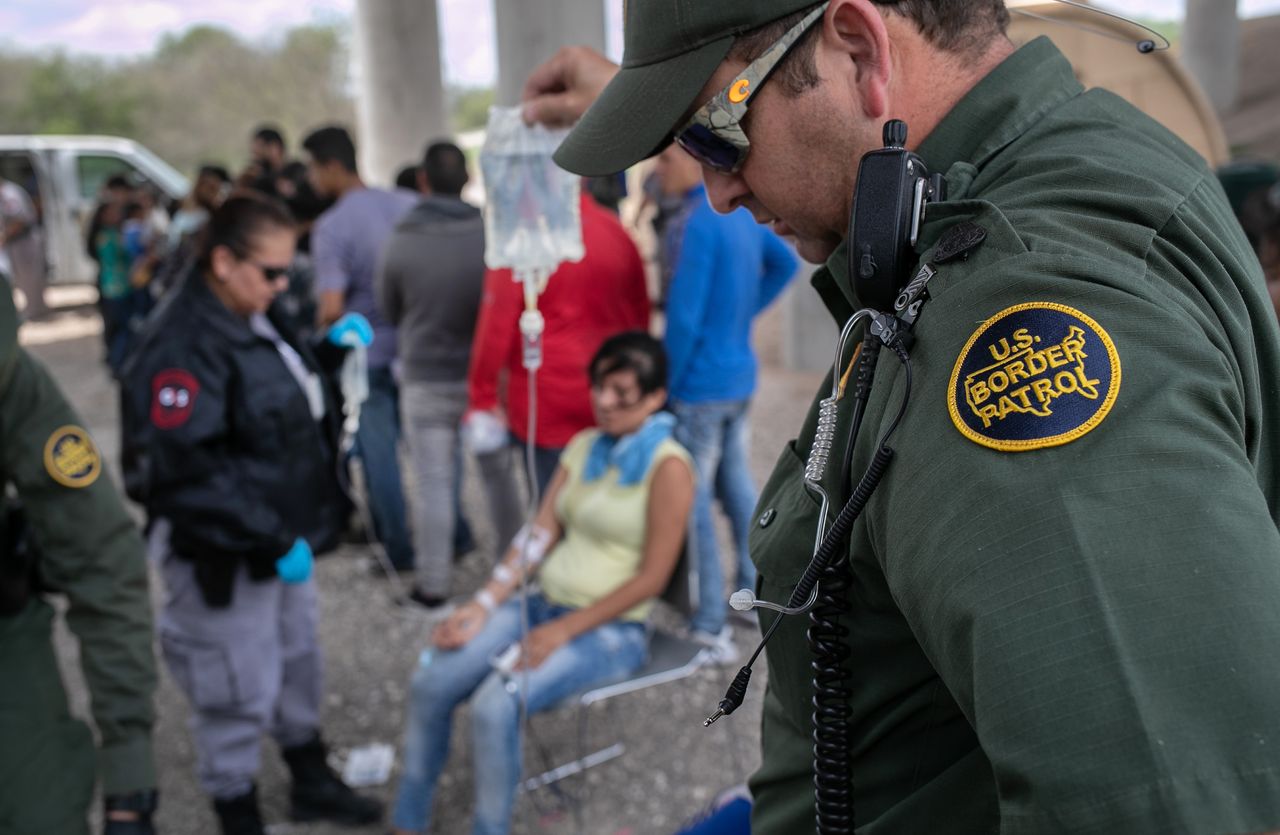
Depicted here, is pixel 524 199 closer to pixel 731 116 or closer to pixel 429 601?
pixel 731 116

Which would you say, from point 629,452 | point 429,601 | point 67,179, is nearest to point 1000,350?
point 629,452

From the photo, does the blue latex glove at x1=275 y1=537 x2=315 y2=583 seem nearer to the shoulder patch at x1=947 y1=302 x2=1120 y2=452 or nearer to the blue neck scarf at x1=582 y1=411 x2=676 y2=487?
the blue neck scarf at x1=582 y1=411 x2=676 y2=487

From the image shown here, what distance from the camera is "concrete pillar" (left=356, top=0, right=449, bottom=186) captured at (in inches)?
499

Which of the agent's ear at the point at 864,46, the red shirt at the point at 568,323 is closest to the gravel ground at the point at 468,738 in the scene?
the red shirt at the point at 568,323

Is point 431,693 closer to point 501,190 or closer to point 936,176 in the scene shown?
point 501,190

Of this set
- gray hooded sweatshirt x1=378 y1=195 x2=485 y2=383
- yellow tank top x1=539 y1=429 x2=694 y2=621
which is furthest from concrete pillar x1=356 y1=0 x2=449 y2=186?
yellow tank top x1=539 y1=429 x2=694 y2=621

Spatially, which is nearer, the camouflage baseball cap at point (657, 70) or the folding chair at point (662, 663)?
the camouflage baseball cap at point (657, 70)

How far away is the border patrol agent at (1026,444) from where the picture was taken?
672 millimetres

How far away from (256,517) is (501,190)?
144cm

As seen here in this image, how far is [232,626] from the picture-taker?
3.24 m

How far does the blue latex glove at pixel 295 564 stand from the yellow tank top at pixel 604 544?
0.78 metres

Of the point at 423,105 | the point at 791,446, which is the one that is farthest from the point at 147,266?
the point at 791,446

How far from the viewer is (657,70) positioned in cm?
109

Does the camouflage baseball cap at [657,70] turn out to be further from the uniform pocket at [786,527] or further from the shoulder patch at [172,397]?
the shoulder patch at [172,397]
